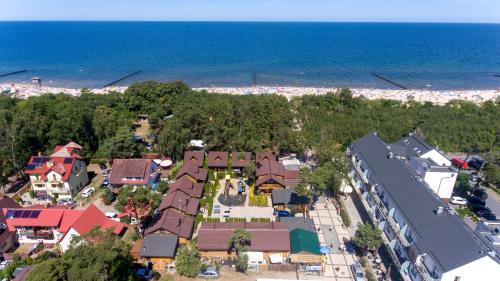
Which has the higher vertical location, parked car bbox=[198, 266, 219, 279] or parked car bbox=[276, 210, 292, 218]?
parked car bbox=[276, 210, 292, 218]

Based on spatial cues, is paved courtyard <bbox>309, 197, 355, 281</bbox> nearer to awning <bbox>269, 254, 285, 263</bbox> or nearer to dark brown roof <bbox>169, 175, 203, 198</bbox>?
awning <bbox>269, 254, 285, 263</bbox>

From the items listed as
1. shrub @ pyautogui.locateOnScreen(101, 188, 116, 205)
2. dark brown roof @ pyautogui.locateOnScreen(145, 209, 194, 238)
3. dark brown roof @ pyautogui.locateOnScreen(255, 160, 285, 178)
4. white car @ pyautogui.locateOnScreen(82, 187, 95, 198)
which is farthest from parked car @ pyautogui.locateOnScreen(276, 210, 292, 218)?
white car @ pyautogui.locateOnScreen(82, 187, 95, 198)

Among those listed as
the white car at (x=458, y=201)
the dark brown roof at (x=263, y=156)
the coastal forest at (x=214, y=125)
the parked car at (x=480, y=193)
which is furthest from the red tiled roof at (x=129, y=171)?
the parked car at (x=480, y=193)

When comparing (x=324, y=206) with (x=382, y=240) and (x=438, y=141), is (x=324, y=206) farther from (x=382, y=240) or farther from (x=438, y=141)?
(x=438, y=141)

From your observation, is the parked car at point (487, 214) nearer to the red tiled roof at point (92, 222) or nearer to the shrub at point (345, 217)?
the shrub at point (345, 217)

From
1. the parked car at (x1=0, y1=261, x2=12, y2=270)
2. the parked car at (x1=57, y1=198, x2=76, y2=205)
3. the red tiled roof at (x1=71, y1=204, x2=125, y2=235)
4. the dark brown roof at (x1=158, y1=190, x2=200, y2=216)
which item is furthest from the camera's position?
the parked car at (x1=57, y1=198, x2=76, y2=205)

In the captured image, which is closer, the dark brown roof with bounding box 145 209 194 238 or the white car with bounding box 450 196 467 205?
the dark brown roof with bounding box 145 209 194 238
